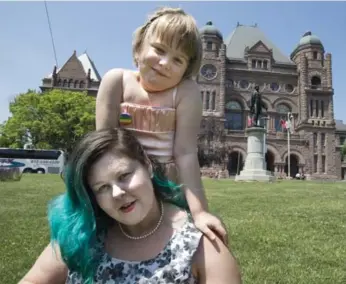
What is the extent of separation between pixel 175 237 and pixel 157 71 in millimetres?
1076

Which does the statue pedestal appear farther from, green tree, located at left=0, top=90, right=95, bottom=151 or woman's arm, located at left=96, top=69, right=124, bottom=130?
woman's arm, located at left=96, top=69, right=124, bottom=130

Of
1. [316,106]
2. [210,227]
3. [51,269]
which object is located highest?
[316,106]

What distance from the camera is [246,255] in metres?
4.85

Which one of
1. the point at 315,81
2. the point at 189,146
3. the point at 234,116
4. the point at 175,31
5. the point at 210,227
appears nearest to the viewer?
the point at 210,227

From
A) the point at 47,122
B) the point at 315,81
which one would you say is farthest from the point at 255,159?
the point at 315,81

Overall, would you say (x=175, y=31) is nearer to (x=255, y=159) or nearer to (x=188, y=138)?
(x=188, y=138)

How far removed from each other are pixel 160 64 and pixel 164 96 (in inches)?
9.4

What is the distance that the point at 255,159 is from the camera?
26.6 m

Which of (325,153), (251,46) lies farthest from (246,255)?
(251,46)

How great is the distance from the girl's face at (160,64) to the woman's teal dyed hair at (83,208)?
0.49 meters

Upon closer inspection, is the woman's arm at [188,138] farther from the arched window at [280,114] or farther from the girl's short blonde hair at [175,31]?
the arched window at [280,114]

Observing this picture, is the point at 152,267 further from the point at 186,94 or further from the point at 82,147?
the point at 186,94

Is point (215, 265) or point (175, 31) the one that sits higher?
point (175, 31)

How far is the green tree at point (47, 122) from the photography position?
4356 cm
